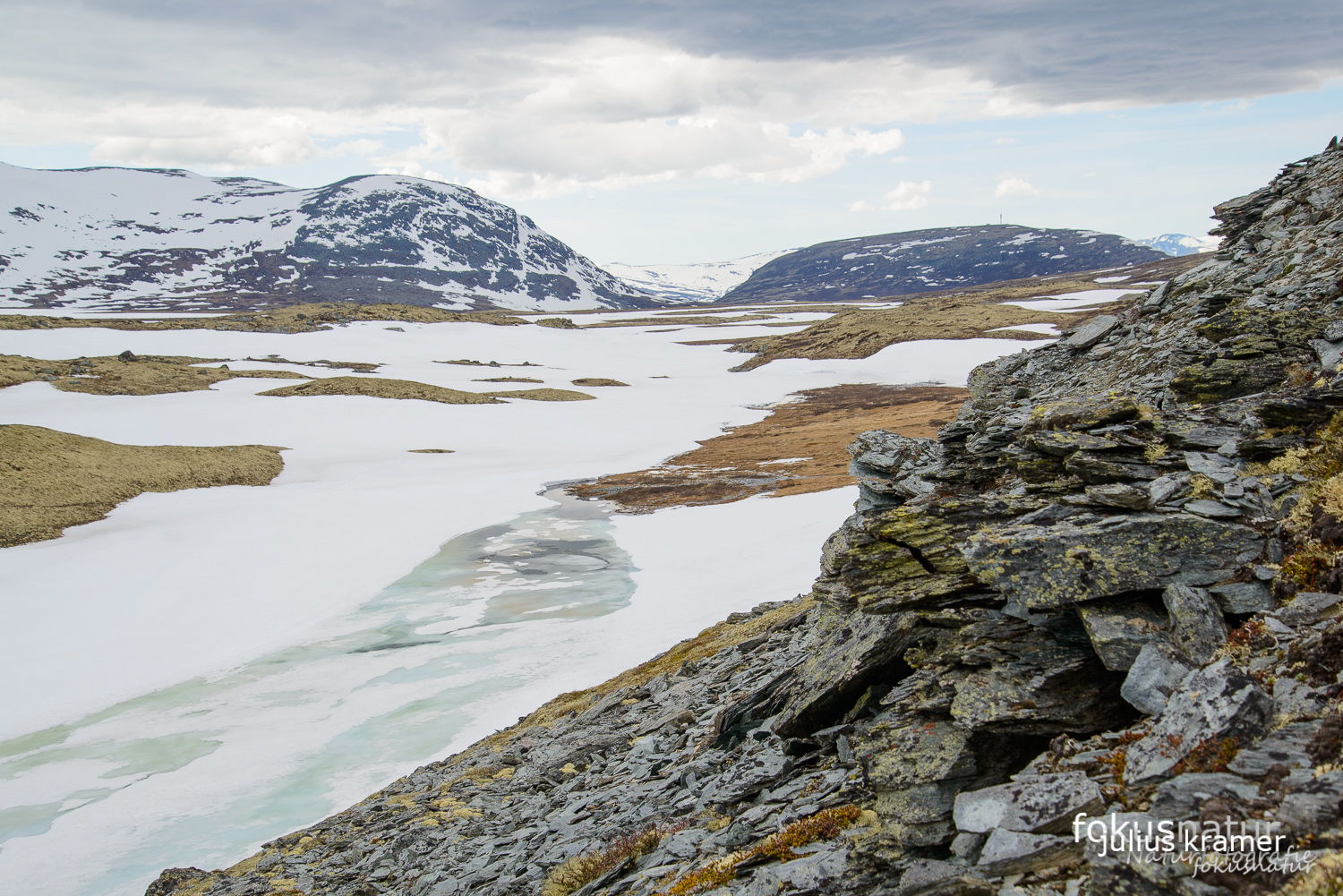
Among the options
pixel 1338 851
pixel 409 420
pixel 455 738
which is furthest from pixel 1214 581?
pixel 409 420

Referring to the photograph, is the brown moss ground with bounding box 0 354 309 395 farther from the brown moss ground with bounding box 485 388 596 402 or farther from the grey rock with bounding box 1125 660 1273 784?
the grey rock with bounding box 1125 660 1273 784

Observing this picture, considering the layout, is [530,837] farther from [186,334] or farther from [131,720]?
Answer: [186,334]

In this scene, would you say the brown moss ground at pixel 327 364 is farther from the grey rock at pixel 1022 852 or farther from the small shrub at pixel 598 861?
the grey rock at pixel 1022 852

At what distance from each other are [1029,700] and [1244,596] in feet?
7.20

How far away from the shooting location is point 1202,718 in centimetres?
563

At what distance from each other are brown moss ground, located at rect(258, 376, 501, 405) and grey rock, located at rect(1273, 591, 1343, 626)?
79556 mm

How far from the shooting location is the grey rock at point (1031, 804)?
593 cm

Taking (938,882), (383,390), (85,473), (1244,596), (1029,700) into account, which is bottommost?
(938,882)

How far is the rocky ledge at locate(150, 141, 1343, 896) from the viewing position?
552 cm

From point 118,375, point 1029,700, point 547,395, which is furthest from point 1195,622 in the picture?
point 118,375

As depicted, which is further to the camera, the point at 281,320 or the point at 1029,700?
the point at 281,320

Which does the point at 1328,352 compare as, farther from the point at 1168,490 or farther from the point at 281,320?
the point at 281,320

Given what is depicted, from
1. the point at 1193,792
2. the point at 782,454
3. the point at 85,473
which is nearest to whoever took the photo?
the point at 1193,792

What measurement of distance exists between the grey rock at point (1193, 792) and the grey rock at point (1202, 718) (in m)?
0.30
